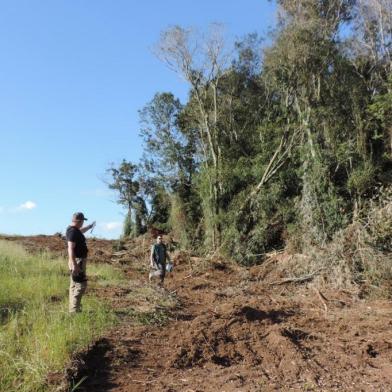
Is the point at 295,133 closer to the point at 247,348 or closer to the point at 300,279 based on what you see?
the point at 300,279

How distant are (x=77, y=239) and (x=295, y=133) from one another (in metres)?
14.0

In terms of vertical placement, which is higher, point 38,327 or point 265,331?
point 38,327

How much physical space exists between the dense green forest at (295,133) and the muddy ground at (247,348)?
520cm

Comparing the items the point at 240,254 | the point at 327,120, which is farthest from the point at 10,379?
the point at 327,120

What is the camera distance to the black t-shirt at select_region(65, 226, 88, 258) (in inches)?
304

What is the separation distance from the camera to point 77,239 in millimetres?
7773

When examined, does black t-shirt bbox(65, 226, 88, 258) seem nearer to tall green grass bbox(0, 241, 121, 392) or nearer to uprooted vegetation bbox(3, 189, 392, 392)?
tall green grass bbox(0, 241, 121, 392)

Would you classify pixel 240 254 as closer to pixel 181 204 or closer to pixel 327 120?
pixel 327 120

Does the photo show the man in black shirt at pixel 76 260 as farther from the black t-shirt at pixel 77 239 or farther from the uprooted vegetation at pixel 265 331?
the uprooted vegetation at pixel 265 331

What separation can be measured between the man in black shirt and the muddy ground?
83 centimetres

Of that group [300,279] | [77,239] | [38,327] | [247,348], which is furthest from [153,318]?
[300,279]

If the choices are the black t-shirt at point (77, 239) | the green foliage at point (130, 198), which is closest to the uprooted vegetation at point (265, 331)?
the black t-shirt at point (77, 239)

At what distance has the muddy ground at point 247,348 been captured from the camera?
560 cm

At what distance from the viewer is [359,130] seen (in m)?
18.8
